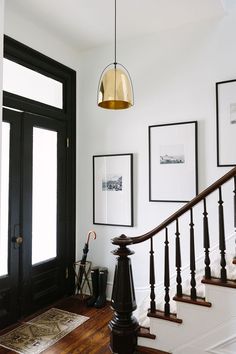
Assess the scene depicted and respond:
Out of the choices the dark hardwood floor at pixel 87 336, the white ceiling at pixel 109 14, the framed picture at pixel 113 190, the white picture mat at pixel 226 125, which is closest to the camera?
the dark hardwood floor at pixel 87 336

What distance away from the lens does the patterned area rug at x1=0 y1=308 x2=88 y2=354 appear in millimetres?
2811

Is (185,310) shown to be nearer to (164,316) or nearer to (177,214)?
(164,316)

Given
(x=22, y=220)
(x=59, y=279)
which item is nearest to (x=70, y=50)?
(x=22, y=220)

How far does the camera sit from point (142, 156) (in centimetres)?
380

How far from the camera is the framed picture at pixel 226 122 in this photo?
328cm

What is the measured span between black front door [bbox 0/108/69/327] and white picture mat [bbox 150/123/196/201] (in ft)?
4.05

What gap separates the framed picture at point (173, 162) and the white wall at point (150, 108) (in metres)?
0.08

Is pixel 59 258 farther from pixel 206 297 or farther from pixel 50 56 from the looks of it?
pixel 50 56

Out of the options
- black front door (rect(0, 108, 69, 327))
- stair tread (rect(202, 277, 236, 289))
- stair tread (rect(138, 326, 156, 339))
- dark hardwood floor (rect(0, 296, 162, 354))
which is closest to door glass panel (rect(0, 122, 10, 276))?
black front door (rect(0, 108, 69, 327))

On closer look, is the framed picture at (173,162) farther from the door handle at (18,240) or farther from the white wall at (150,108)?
the door handle at (18,240)

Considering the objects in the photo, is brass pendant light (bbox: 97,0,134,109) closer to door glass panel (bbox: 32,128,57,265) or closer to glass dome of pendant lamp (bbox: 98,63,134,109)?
glass dome of pendant lamp (bbox: 98,63,134,109)

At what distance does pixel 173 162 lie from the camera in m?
3.59

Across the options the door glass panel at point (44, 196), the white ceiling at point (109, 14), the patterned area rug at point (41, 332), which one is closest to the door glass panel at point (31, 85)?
the door glass panel at point (44, 196)

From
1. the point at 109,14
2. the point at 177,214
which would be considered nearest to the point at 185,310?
the point at 177,214
